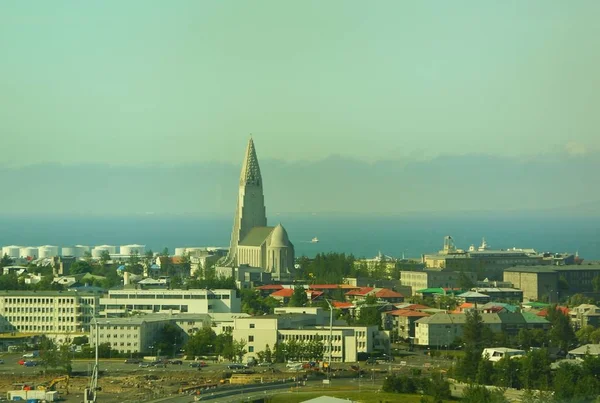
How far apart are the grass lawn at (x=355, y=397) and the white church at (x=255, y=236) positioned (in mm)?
29478

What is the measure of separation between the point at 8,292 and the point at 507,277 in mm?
19880

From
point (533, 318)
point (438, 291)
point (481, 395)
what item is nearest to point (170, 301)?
point (533, 318)

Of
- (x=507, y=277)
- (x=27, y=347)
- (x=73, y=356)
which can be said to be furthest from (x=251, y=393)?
(x=507, y=277)

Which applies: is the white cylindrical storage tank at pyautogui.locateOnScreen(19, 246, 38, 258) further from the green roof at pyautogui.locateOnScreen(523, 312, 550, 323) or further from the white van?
the white van

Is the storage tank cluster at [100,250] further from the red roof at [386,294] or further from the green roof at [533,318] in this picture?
the green roof at [533,318]

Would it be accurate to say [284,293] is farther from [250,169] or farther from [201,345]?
[250,169]

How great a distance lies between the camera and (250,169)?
214ft

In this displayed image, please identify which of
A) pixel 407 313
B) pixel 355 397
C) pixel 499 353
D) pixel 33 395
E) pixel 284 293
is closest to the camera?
pixel 355 397

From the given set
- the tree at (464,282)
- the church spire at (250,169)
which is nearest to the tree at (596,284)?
the tree at (464,282)

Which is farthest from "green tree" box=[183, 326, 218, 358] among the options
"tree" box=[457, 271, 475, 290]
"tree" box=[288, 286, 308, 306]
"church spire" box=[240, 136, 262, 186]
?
"church spire" box=[240, 136, 262, 186]

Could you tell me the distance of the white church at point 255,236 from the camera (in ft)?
198

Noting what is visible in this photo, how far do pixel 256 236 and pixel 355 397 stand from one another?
34.9m

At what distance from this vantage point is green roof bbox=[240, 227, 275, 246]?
2447 inches

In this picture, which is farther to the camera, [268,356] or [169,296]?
[169,296]
